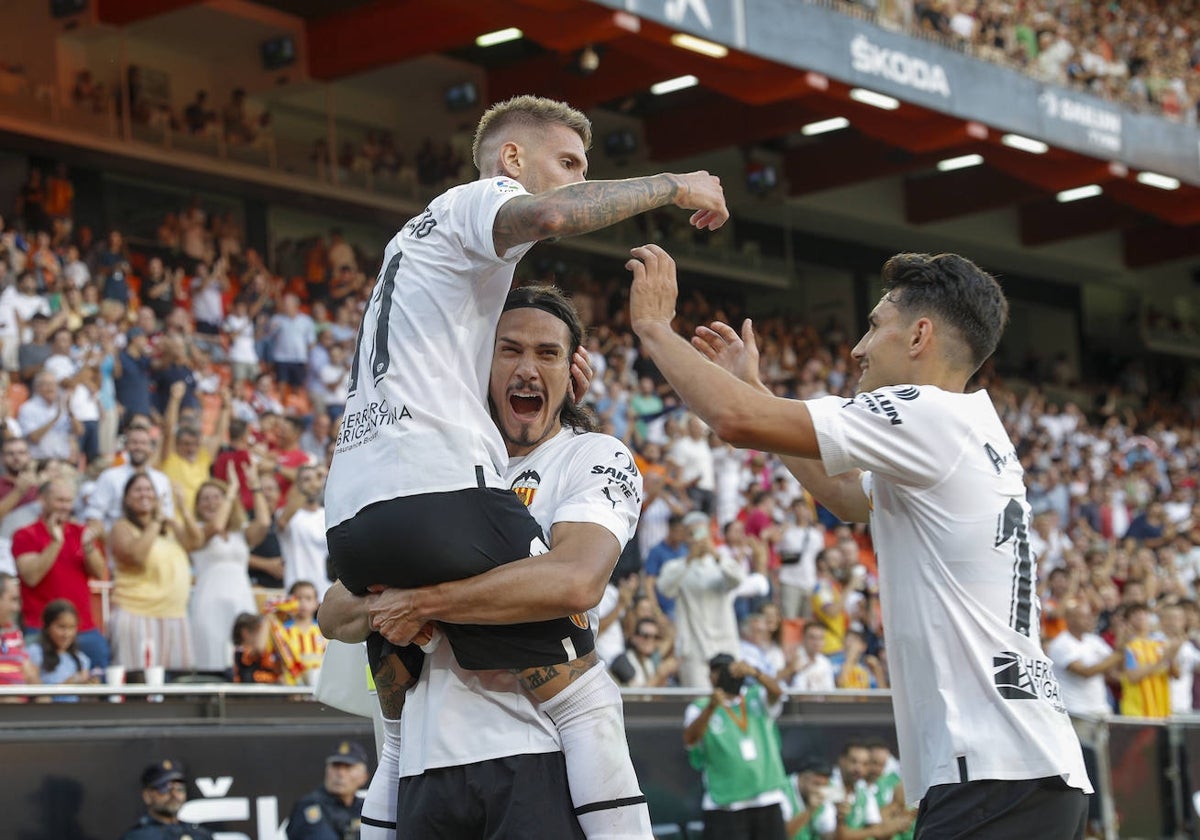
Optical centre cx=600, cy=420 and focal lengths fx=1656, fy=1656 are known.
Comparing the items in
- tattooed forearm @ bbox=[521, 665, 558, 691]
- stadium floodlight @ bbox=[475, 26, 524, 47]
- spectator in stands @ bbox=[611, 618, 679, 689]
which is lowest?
spectator in stands @ bbox=[611, 618, 679, 689]

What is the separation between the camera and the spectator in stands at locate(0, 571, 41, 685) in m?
9.12

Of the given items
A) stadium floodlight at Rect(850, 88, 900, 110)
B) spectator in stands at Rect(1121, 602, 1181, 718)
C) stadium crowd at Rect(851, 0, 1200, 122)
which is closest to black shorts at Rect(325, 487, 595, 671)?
spectator in stands at Rect(1121, 602, 1181, 718)

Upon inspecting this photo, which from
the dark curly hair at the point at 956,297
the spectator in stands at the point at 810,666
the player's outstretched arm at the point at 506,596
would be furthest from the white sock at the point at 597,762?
the spectator in stands at the point at 810,666

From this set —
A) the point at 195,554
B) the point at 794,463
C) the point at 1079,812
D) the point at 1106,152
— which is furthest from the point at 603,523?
the point at 1106,152

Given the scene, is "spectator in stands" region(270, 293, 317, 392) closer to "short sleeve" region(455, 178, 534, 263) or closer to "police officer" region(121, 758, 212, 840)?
"police officer" region(121, 758, 212, 840)

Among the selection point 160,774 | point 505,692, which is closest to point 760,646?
point 160,774

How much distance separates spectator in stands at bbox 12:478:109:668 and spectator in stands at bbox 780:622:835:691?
17.6ft

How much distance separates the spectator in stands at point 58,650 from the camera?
9.54 meters

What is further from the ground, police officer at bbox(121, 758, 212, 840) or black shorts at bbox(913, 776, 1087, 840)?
black shorts at bbox(913, 776, 1087, 840)

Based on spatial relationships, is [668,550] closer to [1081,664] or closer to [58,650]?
[1081,664]

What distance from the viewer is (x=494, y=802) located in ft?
12.9

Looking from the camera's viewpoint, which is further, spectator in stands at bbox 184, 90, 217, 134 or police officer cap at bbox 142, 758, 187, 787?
spectator in stands at bbox 184, 90, 217, 134

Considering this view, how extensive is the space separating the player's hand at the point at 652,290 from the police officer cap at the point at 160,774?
5031 millimetres

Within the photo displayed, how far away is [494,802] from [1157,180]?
24.4 metres
